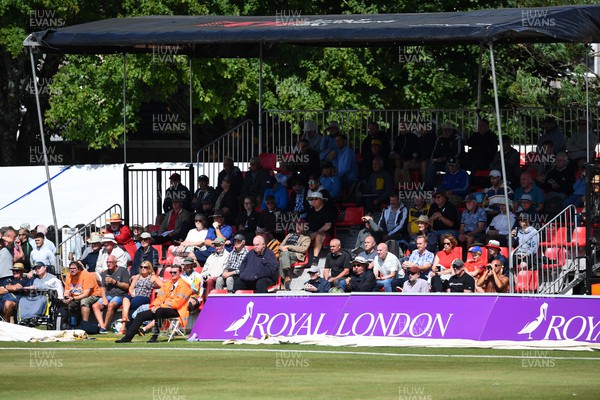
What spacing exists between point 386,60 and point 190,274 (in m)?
18.3

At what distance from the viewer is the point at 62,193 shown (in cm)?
3684

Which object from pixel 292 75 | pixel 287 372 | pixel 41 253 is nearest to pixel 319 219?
pixel 41 253

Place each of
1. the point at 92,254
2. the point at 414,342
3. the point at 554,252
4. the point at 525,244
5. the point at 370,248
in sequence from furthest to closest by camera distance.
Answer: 1. the point at 92,254
2. the point at 370,248
3. the point at 525,244
4. the point at 554,252
5. the point at 414,342

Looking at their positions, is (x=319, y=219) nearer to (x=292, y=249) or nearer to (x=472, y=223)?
(x=292, y=249)

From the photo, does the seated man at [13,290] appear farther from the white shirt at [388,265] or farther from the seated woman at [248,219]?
the white shirt at [388,265]

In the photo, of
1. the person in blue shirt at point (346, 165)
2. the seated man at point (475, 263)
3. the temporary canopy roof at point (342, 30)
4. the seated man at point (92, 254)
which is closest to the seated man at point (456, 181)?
the person in blue shirt at point (346, 165)

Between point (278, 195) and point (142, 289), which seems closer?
point (142, 289)

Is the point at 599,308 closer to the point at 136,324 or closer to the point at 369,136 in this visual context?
the point at 136,324

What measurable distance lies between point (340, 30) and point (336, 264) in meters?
4.11

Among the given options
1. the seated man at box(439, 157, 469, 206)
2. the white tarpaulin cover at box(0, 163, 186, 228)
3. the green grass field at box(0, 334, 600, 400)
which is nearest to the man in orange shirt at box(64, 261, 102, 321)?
the green grass field at box(0, 334, 600, 400)

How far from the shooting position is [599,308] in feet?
63.3

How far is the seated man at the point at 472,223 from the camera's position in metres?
24.0

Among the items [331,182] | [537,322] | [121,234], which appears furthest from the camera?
[121,234]

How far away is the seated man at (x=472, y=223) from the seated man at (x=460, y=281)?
193 centimetres
